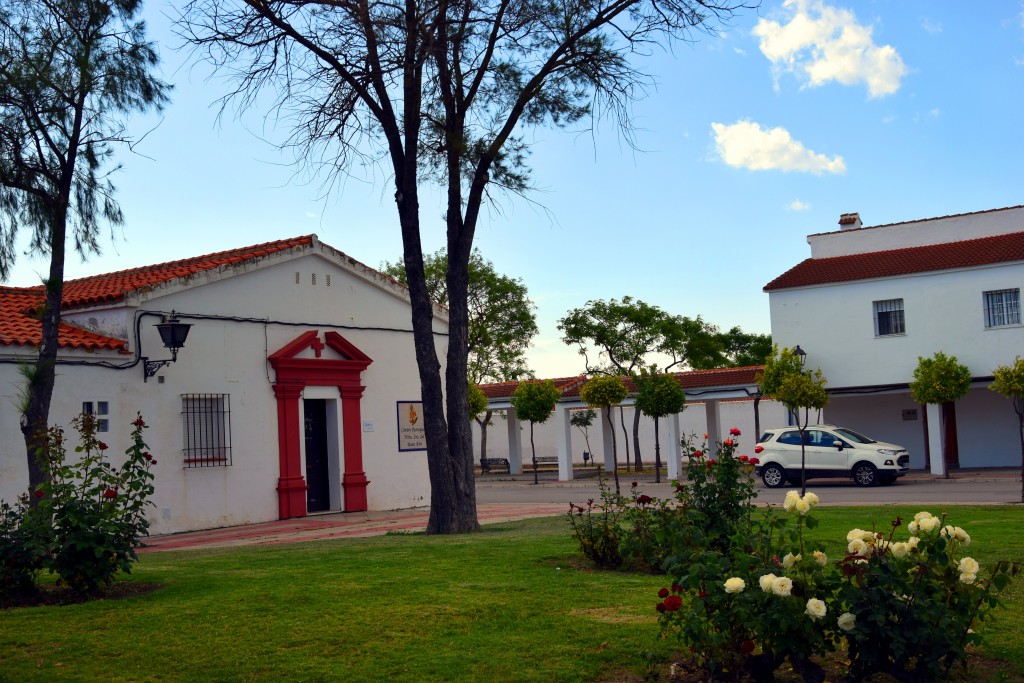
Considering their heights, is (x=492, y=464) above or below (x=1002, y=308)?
below

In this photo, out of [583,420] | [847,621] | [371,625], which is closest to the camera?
[847,621]

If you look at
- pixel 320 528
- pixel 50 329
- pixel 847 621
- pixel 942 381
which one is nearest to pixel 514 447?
pixel 942 381

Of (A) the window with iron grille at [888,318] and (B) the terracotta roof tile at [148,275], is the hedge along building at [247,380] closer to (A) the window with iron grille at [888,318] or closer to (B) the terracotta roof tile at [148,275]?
(B) the terracotta roof tile at [148,275]

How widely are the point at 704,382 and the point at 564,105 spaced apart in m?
18.8

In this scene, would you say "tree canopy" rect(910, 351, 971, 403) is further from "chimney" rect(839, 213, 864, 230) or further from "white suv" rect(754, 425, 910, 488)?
"chimney" rect(839, 213, 864, 230)

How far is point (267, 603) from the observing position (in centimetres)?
798

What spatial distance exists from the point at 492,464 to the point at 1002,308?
2183cm

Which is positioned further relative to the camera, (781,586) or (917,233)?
(917,233)

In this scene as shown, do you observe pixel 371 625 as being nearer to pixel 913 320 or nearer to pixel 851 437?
pixel 851 437

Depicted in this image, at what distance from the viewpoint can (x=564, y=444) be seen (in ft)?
119

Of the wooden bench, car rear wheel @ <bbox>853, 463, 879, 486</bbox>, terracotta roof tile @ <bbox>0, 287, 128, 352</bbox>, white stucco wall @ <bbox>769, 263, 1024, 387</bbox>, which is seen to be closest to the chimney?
white stucco wall @ <bbox>769, 263, 1024, 387</bbox>

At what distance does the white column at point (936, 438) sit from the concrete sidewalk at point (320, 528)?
12.5 meters

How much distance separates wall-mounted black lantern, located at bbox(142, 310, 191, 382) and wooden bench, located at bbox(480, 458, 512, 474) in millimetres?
26120

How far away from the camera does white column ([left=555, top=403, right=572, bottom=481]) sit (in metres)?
35.9
